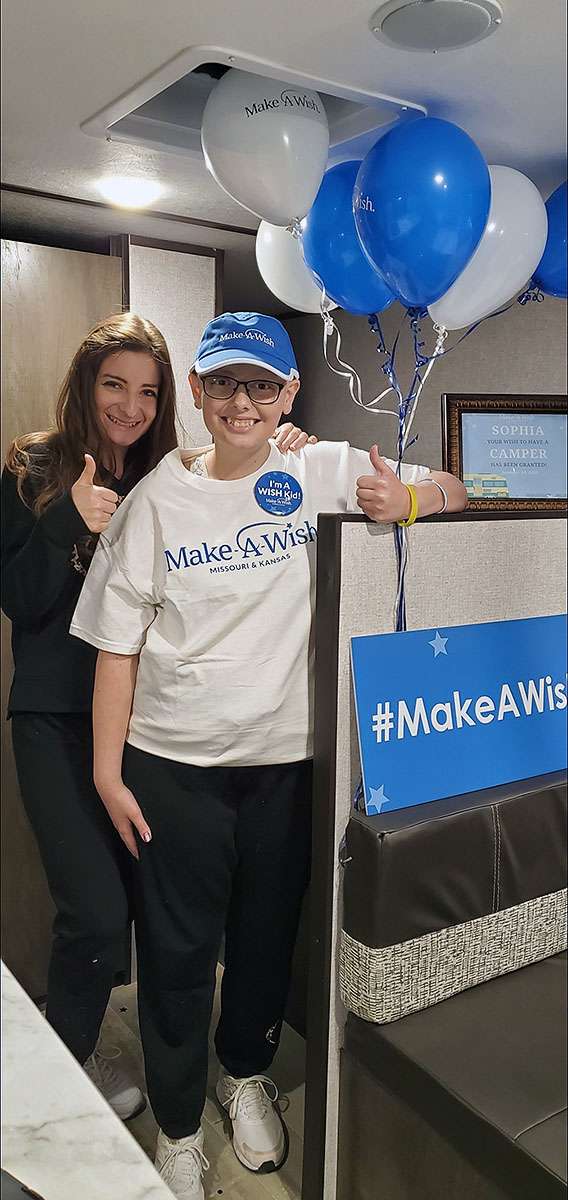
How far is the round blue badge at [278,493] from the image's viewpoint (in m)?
1.49

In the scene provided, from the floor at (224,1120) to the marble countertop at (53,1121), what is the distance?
2.26ft

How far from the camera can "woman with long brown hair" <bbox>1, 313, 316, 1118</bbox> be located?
4.63ft

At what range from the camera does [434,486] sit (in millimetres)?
1633

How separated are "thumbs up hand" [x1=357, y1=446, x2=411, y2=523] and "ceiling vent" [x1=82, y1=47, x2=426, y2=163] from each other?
50 centimetres

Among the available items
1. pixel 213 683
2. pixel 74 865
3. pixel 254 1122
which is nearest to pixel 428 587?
pixel 213 683

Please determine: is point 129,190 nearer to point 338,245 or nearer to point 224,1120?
point 338,245

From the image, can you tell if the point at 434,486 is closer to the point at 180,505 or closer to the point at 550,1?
the point at 180,505

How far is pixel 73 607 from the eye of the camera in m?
1.44

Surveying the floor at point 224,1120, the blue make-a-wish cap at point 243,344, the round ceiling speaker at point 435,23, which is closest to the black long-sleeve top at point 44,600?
the blue make-a-wish cap at point 243,344

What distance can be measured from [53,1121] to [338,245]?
1253mm

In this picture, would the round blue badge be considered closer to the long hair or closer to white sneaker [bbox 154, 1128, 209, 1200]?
the long hair

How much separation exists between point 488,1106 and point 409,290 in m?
1.23

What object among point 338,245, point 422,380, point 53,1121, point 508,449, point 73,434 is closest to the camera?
point 53,1121

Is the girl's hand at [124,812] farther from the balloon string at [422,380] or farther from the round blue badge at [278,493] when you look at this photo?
the balloon string at [422,380]
